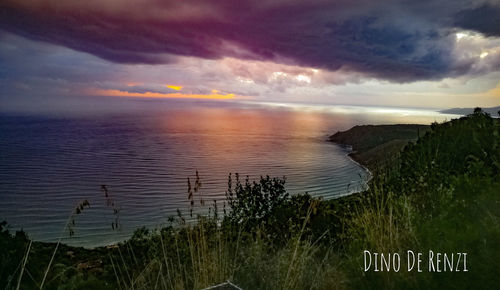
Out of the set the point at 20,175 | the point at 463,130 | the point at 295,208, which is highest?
the point at 463,130

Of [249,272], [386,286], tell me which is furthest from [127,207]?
[386,286]

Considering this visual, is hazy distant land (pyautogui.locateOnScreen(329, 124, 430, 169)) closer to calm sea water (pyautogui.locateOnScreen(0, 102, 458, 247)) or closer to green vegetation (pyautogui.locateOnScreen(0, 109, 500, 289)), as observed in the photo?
calm sea water (pyautogui.locateOnScreen(0, 102, 458, 247))

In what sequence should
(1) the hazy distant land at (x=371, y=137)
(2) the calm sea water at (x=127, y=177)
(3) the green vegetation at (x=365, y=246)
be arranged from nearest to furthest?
1. (3) the green vegetation at (x=365, y=246)
2. (2) the calm sea water at (x=127, y=177)
3. (1) the hazy distant land at (x=371, y=137)

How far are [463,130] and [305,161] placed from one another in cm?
3593

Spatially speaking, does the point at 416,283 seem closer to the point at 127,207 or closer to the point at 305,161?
the point at 127,207

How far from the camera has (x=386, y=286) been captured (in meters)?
4.21

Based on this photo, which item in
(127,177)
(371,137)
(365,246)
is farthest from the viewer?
(371,137)

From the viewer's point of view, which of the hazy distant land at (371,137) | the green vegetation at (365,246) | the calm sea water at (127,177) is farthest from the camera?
the hazy distant land at (371,137)

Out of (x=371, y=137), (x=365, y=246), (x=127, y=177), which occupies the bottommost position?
(x=127, y=177)

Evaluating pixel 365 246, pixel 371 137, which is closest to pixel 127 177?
pixel 365 246

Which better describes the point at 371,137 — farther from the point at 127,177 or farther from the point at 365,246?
the point at 365,246

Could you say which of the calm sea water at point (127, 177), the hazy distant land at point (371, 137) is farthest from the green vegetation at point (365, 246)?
the hazy distant land at point (371, 137)

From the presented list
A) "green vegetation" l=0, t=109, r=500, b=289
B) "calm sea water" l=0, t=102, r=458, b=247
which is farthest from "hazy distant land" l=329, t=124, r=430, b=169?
"green vegetation" l=0, t=109, r=500, b=289

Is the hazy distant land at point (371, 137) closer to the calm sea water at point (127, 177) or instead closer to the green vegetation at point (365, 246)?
the calm sea water at point (127, 177)
